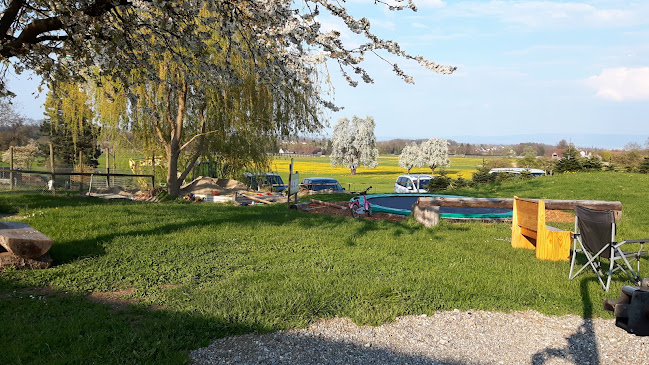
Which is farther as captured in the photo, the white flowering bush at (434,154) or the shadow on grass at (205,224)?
the white flowering bush at (434,154)

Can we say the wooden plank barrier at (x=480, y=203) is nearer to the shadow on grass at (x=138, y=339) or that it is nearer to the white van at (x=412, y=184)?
the shadow on grass at (x=138, y=339)

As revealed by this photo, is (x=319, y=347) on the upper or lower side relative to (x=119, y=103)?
lower

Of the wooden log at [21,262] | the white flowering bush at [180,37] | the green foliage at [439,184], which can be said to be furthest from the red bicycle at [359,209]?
the green foliage at [439,184]

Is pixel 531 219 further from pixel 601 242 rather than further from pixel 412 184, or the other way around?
pixel 412 184

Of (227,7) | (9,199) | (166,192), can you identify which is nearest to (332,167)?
(166,192)

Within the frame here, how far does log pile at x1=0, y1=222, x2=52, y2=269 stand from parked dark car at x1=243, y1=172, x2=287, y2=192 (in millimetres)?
14804

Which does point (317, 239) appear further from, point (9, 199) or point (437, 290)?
point (9, 199)

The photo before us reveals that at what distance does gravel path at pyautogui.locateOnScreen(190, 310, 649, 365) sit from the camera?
3664 mm

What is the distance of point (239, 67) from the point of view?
16062mm

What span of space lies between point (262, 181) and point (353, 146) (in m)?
57.8

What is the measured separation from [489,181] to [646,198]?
9.03 meters

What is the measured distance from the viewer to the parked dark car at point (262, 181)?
2131 cm

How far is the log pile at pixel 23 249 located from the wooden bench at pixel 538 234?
721 centimetres

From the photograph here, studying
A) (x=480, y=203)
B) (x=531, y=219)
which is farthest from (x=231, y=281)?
(x=480, y=203)
